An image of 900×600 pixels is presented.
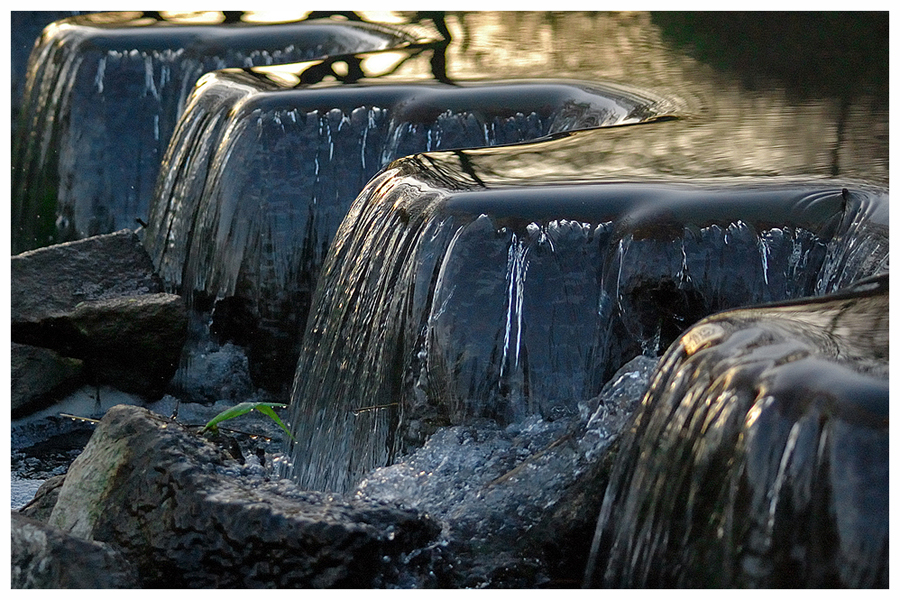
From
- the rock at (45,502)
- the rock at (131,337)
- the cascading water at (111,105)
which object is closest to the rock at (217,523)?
the rock at (45,502)

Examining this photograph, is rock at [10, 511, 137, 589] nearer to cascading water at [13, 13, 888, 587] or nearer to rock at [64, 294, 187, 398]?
cascading water at [13, 13, 888, 587]

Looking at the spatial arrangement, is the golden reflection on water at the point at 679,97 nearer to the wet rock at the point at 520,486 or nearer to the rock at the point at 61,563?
the wet rock at the point at 520,486

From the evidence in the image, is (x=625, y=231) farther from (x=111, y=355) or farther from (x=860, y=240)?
(x=111, y=355)

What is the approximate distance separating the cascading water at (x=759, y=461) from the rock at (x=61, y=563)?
1.23 meters

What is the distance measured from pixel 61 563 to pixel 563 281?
71.6 inches

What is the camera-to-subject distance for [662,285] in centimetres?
400

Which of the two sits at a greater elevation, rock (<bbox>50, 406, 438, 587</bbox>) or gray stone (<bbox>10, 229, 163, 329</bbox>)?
gray stone (<bbox>10, 229, 163, 329</bbox>)

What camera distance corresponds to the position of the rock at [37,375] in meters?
5.78

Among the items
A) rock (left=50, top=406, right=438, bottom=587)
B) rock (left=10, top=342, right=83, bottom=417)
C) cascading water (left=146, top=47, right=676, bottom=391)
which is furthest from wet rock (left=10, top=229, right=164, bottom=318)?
rock (left=50, top=406, right=438, bottom=587)

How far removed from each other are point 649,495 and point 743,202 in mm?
1608

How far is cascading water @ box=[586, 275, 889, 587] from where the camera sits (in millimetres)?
2396

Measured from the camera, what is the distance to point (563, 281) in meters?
4.06

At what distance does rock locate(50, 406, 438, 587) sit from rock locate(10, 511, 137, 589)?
20 cm

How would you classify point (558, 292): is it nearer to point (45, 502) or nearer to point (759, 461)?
point (759, 461)
